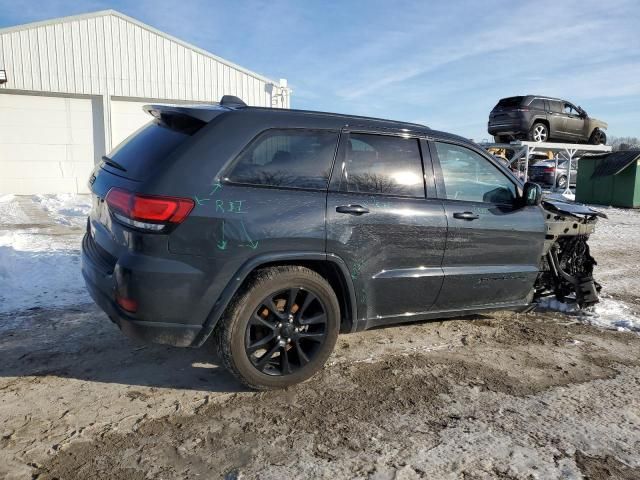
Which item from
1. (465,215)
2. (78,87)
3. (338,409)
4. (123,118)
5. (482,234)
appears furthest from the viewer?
(123,118)

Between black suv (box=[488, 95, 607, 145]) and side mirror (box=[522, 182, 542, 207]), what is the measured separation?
15.1 metres

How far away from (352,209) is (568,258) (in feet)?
9.68

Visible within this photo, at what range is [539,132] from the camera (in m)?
18.3

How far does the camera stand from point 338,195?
10.9ft

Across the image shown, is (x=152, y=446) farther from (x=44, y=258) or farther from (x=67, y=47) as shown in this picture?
(x=67, y=47)

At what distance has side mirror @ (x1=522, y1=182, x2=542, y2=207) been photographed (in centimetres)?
409

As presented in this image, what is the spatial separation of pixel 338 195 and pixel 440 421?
1.56 metres

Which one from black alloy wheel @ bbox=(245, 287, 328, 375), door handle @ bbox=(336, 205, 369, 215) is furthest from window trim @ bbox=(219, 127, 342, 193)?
black alloy wheel @ bbox=(245, 287, 328, 375)

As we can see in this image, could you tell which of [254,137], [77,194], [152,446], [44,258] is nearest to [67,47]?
[77,194]

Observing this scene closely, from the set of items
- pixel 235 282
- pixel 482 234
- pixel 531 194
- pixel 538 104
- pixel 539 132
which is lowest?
pixel 235 282

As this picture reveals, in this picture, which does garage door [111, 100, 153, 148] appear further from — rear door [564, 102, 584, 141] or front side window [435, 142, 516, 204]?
rear door [564, 102, 584, 141]

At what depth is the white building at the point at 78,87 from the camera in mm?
13773

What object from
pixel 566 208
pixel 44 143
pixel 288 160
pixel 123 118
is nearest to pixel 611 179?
pixel 566 208

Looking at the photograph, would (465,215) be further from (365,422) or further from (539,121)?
(539,121)
